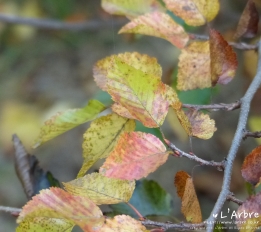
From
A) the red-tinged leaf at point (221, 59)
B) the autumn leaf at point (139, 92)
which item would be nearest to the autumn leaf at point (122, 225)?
the autumn leaf at point (139, 92)

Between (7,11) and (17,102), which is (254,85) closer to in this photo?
(17,102)

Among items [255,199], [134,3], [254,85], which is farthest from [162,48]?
[255,199]

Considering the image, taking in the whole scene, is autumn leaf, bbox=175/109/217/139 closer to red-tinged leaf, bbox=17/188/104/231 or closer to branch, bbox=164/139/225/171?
branch, bbox=164/139/225/171

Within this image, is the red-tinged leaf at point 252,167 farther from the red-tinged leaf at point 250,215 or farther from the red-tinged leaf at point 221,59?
the red-tinged leaf at point 221,59

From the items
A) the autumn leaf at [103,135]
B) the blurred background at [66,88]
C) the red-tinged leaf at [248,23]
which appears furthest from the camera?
the blurred background at [66,88]

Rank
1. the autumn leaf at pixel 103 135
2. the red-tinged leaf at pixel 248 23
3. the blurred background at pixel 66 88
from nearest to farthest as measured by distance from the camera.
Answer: the autumn leaf at pixel 103 135 < the red-tinged leaf at pixel 248 23 < the blurred background at pixel 66 88

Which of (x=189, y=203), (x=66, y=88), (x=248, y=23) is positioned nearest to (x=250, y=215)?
(x=189, y=203)
